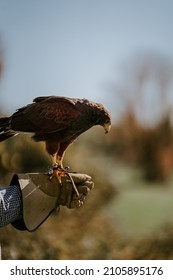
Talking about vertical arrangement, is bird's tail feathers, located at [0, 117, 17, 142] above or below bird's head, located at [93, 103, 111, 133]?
below

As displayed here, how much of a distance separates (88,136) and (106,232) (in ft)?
3.40

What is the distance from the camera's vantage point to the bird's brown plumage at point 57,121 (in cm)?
168

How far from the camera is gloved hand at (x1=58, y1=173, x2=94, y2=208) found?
1529mm

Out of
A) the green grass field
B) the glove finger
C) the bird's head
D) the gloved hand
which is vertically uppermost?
the bird's head

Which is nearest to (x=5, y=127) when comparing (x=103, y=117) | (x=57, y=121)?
(x=57, y=121)

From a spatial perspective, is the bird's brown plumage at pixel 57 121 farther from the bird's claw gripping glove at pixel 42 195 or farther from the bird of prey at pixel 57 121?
the bird's claw gripping glove at pixel 42 195

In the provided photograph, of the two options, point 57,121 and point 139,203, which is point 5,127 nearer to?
→ point 57,121

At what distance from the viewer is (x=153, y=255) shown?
3.03 meters

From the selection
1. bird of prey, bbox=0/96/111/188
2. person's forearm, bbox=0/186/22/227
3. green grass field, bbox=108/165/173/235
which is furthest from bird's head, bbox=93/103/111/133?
green grass field, bbox=108/165/173/235

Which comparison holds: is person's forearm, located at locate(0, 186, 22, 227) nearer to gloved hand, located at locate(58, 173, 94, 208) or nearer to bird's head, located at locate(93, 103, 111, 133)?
gloved hand, located at locate(58, 173, 94, 208)

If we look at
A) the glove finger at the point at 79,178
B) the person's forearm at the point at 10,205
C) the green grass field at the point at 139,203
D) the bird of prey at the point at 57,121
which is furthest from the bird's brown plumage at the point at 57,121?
the green grass field at the point at 139,203

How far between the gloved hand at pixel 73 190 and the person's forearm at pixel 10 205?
15 centimetres

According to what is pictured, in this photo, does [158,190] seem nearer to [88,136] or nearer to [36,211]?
[88,136]
